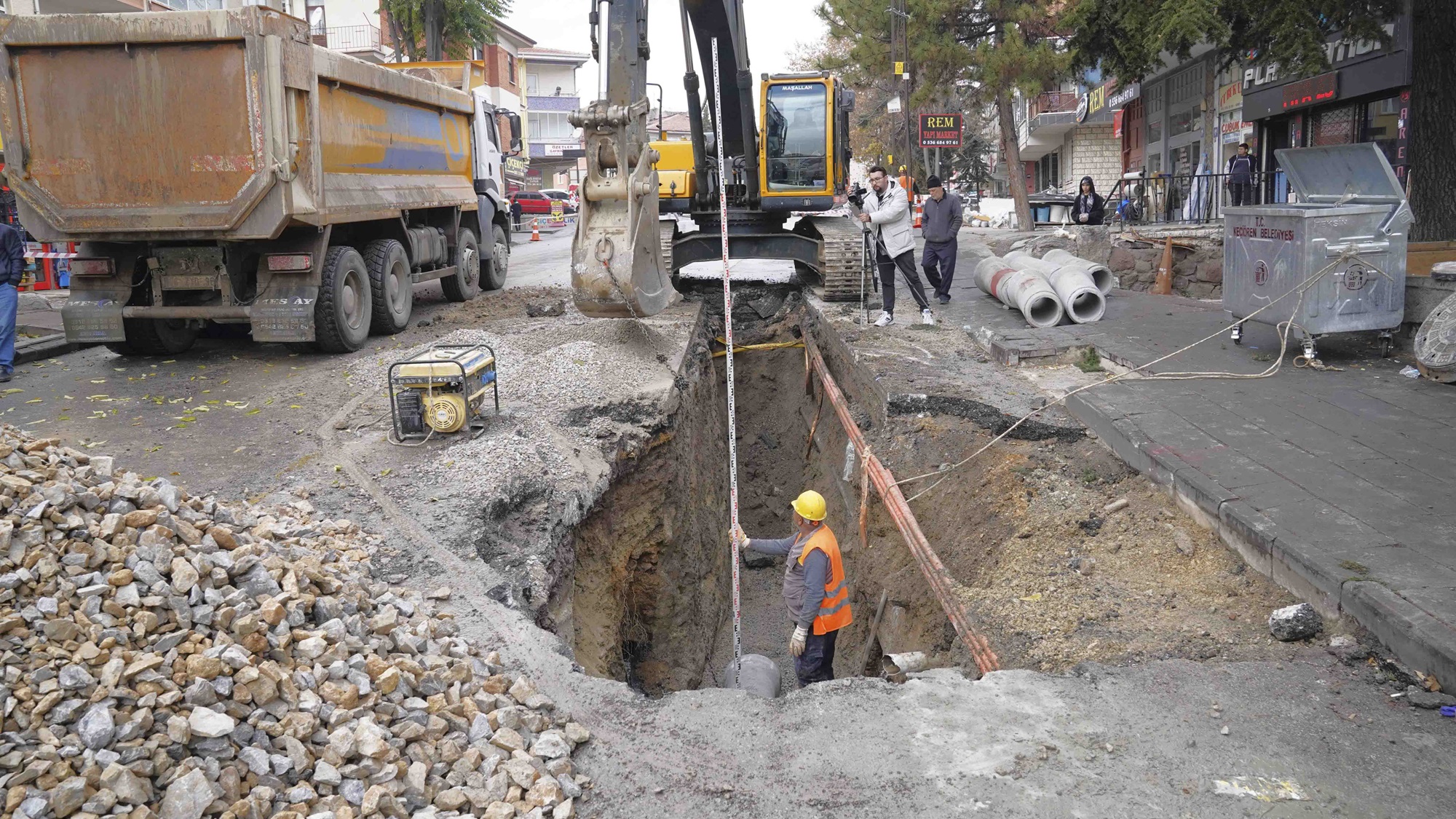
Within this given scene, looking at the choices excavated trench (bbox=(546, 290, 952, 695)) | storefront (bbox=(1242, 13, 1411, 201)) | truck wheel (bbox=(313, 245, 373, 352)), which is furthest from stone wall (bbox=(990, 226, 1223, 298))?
truck wheel (bbox=(313, 245, 373, 352))

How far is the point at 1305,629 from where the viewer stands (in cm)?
432

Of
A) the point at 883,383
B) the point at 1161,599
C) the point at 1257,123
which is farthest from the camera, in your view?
the point at 1257,123

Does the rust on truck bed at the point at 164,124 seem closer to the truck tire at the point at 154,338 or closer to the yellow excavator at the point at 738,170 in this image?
the truck tire at the point at 154,338

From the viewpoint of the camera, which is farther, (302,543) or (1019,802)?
(302,543)

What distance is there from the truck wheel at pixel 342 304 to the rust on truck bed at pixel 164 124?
31.4 inches

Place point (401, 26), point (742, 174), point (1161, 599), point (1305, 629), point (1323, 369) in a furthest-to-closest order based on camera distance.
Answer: point (401, 26) → point (742, 174) → point (1323, 369) → point (1161, 599) → point (1305, 629)

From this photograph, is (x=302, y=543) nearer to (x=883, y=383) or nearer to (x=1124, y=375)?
(x=883, y=383)

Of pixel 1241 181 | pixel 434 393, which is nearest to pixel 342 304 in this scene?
pixel 434 393

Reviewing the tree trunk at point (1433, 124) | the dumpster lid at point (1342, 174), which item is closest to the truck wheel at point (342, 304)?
the dumpster lid at point (1342, 174)

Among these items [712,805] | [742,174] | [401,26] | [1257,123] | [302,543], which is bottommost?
[712,805]

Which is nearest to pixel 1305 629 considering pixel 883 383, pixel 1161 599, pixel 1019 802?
pixel 1161 599

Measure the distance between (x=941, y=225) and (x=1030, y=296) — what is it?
1.77m

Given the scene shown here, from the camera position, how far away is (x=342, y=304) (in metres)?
10.6

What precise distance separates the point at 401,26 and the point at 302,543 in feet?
77.3
